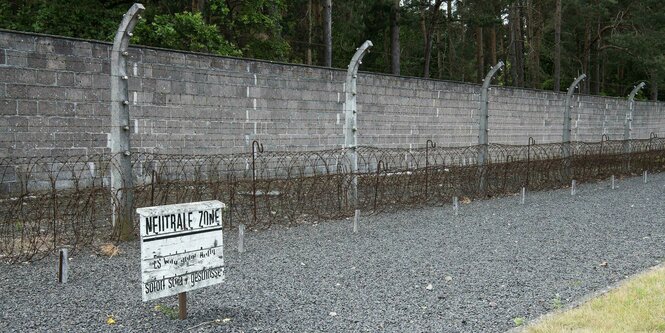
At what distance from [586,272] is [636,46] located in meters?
29.8

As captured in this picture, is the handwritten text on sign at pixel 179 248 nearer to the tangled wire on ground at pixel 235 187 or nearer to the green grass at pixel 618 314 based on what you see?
the green grass at pixel 618 314

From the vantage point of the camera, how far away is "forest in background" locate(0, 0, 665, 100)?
704 inches

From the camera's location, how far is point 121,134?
282 inches

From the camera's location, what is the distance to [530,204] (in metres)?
11.3

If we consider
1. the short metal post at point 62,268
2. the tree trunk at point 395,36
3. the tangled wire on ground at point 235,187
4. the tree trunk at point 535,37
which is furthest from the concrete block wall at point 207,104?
the tree trunk at point 535,37

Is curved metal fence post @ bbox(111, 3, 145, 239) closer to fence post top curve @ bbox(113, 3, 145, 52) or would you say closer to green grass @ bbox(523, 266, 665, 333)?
fence post top curve @ bbox(113, 3, 145, 52)

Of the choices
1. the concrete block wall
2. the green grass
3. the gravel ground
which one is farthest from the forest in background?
the green grass

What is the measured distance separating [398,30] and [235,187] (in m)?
22.2

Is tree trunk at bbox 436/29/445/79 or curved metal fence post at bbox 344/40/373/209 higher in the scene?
tree trunk at bbox 436/29/445/79

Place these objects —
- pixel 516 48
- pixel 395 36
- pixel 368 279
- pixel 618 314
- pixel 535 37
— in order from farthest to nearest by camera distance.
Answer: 1. pixel 535 37
2. pixel 516 48
3. pixel 395 36
4. pixel 368 279
5. pixel 618 314

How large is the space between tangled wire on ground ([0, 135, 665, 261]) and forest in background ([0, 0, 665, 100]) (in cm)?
665

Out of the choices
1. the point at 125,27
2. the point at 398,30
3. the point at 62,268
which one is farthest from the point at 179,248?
the point at 398,30

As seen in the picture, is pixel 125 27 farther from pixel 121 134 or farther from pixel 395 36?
pixel 395 36

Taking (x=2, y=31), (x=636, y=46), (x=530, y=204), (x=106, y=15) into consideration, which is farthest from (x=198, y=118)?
(x=636, y=46)
